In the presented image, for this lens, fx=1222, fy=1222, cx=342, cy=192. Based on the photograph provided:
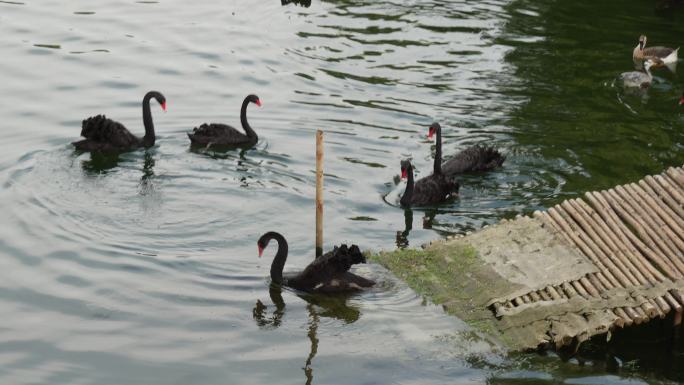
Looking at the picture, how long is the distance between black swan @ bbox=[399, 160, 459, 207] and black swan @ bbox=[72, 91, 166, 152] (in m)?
4.29

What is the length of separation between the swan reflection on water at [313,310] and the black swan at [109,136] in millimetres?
5293

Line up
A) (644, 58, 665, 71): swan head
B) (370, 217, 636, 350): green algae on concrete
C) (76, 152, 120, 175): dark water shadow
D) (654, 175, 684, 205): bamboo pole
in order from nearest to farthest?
1. (370, 217, 636, 350): green algae on concrete
2. (654, 175, 684, 205): bamboo pole
3. (76, 152, 120, 175): dark water shadow
4. (644, 58, 665, 71): swan head

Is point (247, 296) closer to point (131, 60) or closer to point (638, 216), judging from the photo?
point (638, 216)

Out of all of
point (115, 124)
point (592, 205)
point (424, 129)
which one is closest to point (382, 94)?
point (424, 129)

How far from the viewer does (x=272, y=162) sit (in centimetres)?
1795

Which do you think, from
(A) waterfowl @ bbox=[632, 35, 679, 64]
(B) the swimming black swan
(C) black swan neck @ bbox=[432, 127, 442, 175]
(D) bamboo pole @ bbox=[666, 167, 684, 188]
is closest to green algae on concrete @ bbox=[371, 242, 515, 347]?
(D) bamboo pole @ bbox=[666, 167, 684, 188]

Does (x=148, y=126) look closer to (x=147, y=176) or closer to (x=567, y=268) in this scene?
(x=147, y=176)

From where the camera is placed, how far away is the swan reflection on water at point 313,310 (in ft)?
42.6

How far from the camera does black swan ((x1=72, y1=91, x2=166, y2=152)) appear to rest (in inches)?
701

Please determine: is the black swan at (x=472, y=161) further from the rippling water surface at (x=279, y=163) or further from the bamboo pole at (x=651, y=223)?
the bamboo pole at (x=651, y=223)

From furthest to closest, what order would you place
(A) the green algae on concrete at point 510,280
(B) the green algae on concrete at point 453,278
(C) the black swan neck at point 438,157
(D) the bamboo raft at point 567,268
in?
(C) the black swan neck at point 438,157 < (B) the green algae on concrete at point 453,278 < (D) the bamboo raft at point 567,268 < (A) the green algae on concrete at point 510,280

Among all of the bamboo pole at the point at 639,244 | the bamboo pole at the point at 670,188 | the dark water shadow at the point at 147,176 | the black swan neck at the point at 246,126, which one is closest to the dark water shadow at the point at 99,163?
the dark water shadow at the point at 147,176

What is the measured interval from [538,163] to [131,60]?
29.7 feet

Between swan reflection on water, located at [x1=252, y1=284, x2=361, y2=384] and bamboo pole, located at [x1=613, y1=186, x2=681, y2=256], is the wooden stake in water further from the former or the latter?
bamboo pole, located at [x1=613, y1=186, x2=681, y2=256]
